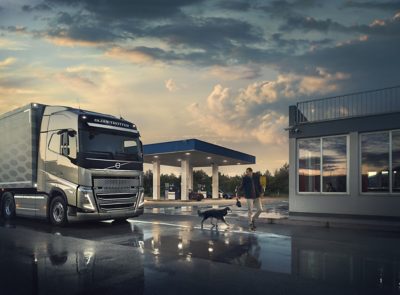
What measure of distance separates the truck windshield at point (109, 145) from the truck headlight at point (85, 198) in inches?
41.7

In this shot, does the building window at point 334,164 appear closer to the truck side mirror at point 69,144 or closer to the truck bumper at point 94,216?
the truck bumper at point 94,216

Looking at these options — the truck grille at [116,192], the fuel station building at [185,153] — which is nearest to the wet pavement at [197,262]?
the truck grille at [116,192]

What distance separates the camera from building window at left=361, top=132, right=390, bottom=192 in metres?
14.9

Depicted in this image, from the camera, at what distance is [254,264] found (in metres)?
7.14

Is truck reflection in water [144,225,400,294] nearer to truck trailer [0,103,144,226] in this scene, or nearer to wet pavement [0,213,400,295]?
wet pavement [0,213,400,295]

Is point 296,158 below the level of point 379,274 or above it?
above

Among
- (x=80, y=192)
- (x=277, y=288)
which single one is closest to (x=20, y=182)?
(x=80, y=192)

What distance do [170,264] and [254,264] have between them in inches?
61.4

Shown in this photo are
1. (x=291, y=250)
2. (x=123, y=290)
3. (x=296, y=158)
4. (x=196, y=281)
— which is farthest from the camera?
(x=296, y=158)

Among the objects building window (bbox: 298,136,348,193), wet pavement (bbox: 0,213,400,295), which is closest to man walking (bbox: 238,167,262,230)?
wet pavement (bbox: 0,213,400,295)

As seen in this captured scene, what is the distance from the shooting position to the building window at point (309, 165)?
16.3m

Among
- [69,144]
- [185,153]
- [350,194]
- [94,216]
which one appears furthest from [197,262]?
[185,153]

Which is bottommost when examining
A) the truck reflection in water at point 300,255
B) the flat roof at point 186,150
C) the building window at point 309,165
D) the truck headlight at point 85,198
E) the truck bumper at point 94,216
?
the truck reflection in water at point 300,255

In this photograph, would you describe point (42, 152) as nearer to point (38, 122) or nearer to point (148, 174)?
point (38, 122)
